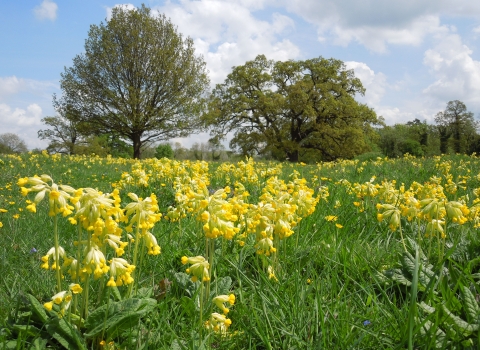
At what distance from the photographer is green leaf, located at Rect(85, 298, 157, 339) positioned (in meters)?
1.69

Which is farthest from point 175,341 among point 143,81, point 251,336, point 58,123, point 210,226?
point 58,123

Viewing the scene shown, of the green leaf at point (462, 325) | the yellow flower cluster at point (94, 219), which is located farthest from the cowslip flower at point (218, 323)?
the green leaf at point (462, 325)

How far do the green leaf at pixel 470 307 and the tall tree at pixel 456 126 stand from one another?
64.0m

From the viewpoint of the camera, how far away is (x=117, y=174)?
9.89 m

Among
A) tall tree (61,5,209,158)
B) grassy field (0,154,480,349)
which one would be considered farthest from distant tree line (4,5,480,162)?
grassy field (0,154,480,349)

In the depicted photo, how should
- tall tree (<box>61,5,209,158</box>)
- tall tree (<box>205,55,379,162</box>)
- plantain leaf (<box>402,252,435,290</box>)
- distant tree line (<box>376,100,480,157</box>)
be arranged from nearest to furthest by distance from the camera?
plantain leaf (<box>402,252,435,290</box>) < tall tree (<box>61,5,209,158</box>) < tall tree (<box>205,55,379,162</box>) < distant tree line (<box>376,100,480,157</box>)

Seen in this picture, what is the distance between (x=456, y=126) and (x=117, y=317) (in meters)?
70.6

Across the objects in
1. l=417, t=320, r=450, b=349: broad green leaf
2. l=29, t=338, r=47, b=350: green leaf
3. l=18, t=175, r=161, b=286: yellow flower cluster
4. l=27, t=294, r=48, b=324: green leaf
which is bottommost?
l=29, t=338, r=47, b=350: green leaf

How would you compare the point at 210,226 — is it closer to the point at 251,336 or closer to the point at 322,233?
the point at 251,336

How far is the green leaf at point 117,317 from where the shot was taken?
66.4 inches

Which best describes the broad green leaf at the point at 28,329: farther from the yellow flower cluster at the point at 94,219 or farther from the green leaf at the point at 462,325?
the green leaf at the point at 462,325

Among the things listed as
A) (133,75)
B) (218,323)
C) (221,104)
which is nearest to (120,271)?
(218,323)

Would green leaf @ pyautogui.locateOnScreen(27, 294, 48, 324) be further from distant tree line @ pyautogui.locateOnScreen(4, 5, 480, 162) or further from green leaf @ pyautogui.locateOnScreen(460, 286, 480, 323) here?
distant tree line @ pyautogui.locateOnScreen(4, 5, 480, 162)

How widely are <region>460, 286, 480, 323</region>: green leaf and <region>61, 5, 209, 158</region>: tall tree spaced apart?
114 ft
